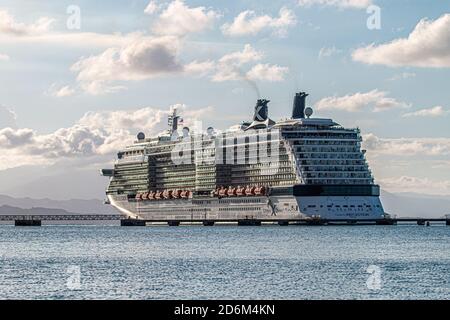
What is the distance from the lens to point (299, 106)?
19112 centimetres

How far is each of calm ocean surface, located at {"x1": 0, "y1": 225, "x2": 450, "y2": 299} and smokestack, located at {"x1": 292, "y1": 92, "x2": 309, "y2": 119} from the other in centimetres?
7902

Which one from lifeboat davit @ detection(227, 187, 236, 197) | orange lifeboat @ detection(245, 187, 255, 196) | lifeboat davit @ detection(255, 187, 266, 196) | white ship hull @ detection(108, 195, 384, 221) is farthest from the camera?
lifeboat davit @ detection(227, 187, 236, 197)

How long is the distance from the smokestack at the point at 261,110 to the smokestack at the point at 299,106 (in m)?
6.41

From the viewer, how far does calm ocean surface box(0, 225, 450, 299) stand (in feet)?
195

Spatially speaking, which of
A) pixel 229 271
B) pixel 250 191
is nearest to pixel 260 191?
pixel 250 191

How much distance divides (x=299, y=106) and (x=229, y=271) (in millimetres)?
119462

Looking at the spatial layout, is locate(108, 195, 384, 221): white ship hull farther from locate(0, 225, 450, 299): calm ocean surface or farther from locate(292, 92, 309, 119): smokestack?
locate(0, 225, 450, 299): calm ocean surface

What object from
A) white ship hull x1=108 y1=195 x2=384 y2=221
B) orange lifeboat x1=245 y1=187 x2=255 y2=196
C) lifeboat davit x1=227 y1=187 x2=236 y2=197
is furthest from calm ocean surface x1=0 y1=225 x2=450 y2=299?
lifeboat davit x1=227 y1=187 x2=236 y2=197

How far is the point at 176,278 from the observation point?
2685 inches

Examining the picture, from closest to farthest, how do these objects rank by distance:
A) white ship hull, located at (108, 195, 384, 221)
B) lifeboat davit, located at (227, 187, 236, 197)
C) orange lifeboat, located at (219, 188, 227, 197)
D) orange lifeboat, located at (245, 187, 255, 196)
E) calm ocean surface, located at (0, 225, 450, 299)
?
calm ocean surface, located at (0, 225, 450, 299) < white ship hull, located at (108, 195, 384, 221) < orange lifeboat, located at (245, 187, 255, 196) < lifeboat davit, located at (227, 187, 236, 197) < orange lifeboat, located at (219, 188, 227, 197)

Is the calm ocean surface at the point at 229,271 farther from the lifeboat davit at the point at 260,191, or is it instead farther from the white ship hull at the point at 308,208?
the lifeboat davit at the point at 260,191

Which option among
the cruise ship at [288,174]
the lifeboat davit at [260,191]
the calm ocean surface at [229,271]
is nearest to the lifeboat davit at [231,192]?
the cruise ship at [288,174]

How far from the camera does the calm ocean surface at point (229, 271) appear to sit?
59.3 metres
